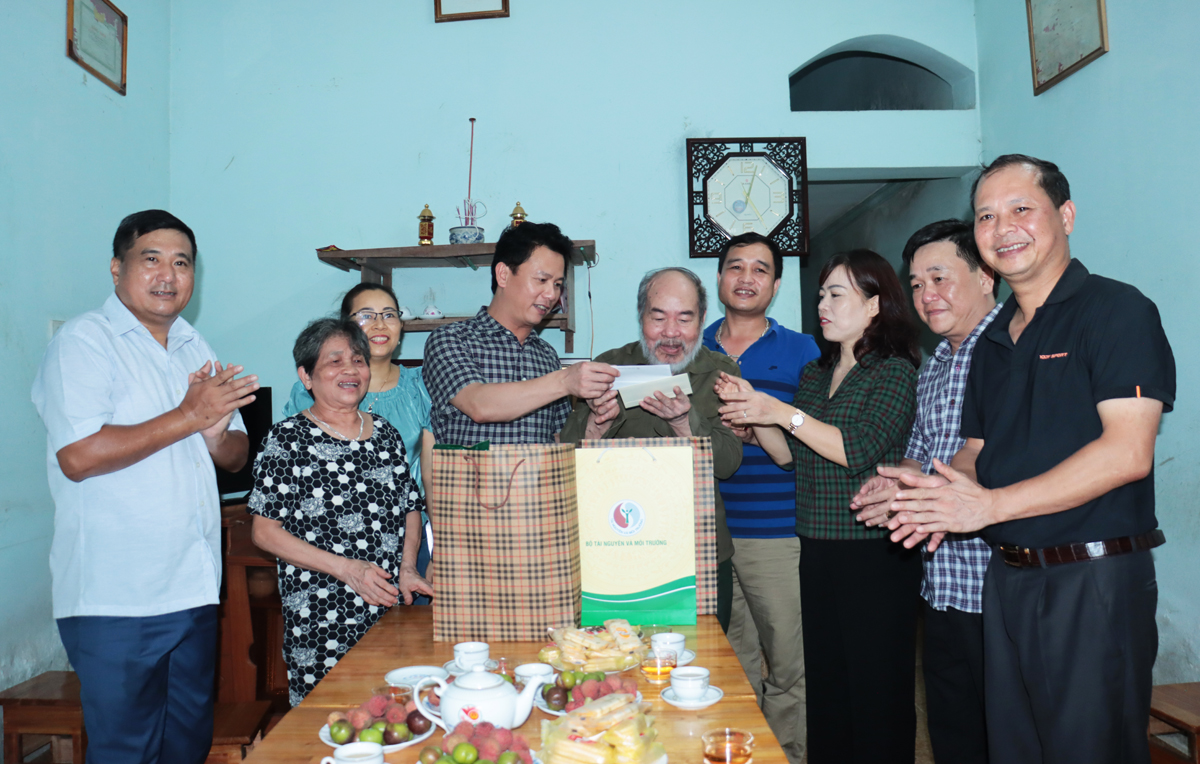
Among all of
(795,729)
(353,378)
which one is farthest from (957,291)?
(353,378)

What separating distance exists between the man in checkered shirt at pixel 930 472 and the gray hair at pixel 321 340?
1.36 metres

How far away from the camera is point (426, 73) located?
12.6ft

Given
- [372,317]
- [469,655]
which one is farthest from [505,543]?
[372,317]

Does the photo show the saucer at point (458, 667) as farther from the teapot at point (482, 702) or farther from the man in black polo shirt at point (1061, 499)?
the man in black polo shirt at point (1061, 499)

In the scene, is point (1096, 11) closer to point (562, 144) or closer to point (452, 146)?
point (562, 144)

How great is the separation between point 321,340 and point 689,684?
139 cm

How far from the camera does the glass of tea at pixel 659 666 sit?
1.23 m

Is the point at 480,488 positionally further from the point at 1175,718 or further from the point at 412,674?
the point at 1175,718

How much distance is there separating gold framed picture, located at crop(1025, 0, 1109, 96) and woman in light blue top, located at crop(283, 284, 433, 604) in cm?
293

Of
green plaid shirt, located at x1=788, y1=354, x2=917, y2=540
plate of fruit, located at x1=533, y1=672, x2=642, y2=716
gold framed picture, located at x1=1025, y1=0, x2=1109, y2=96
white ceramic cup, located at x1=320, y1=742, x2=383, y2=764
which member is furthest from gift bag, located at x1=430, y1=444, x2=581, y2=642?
gold framed picture, located at x1=1025, y1=0, x2=1109, y2=96

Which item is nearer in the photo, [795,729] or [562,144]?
[795,729]

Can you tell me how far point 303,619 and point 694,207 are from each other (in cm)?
268

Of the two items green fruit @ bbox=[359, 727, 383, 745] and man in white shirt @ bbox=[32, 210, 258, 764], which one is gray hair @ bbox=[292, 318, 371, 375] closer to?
man in white shirt @ bbox=[32, 210, 258, 764]

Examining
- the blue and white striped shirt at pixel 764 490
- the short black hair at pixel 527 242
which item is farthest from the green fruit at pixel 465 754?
the blue and white striped shirt at pixel 764 490
